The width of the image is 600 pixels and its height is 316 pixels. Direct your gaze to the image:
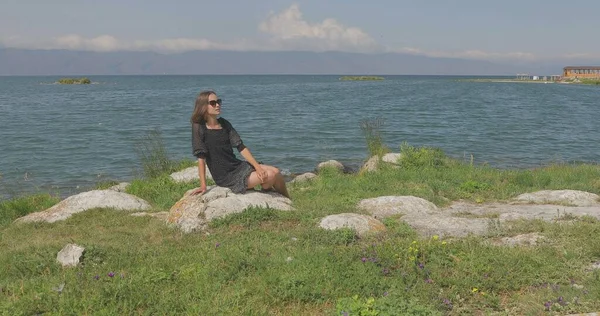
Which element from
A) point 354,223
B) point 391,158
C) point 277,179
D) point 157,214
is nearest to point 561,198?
point 354,223

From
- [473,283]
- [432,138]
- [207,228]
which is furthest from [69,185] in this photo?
[432,138]

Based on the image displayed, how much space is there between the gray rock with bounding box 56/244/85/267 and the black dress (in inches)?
110

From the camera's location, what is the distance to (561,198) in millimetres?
10688

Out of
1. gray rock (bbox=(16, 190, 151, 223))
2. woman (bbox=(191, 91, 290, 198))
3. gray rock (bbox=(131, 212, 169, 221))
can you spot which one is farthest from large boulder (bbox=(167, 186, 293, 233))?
gray rock (bbox=(16, 190, 151, 223))

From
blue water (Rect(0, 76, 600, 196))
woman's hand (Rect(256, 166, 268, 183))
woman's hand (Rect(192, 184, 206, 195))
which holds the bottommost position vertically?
blue water (Rect(0, 76, 600, 196))

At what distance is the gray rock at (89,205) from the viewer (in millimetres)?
10195

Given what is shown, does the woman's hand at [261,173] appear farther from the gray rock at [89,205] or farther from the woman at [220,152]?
the gray rock at [89,205]

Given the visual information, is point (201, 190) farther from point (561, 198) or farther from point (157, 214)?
point (561, 198)

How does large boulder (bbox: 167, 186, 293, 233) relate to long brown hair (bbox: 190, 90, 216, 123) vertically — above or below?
below

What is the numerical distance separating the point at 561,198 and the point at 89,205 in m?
9.87

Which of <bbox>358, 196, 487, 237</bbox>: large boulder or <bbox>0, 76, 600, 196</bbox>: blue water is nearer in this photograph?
<bbox>358, 196, 487, 237</bbox>: large boulder

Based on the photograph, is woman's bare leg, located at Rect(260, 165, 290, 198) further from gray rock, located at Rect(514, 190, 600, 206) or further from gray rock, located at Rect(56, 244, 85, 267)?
gray rock, located at Rect(514, 190, 600, 206)

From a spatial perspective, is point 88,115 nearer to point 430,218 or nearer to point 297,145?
point 297,145

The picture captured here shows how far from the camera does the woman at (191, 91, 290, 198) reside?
862 cm
